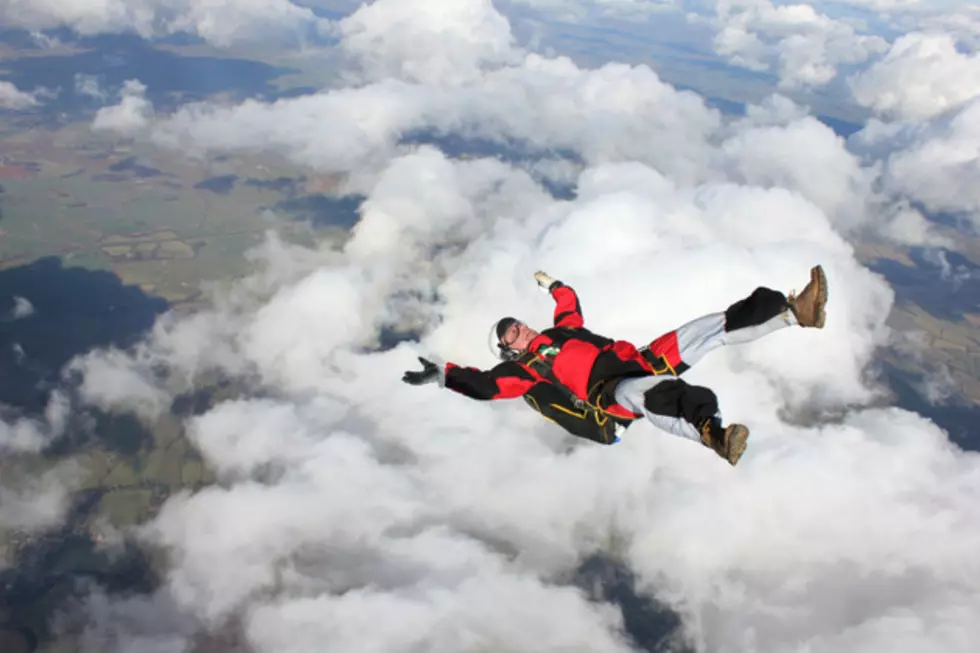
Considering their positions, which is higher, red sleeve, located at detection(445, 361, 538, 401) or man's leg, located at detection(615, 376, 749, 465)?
man's leg, located at detection(615, 376, 749, 465)

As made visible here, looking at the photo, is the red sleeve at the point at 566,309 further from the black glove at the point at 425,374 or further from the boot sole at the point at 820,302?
the boot sole at the point at 820,302

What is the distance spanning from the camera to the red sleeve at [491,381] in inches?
235

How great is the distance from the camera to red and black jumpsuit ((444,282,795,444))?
480 cm

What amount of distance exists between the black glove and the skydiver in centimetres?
1

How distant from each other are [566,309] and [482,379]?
75.8 inches

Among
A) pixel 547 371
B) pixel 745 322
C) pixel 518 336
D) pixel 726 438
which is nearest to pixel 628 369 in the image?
pixel 547 371

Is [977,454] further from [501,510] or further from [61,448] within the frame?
[61,448]

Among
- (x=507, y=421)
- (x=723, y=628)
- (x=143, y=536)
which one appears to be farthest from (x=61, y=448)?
(x=723, y=628)

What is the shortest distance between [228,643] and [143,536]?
37482 mm

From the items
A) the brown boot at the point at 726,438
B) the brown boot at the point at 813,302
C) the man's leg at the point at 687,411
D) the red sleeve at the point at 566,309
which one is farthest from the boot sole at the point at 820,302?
the red sleeve at the point at 566,309

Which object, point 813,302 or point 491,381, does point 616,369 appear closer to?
point 491,381

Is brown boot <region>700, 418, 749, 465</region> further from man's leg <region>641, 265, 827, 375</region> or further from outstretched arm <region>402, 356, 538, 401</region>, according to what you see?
outstretched arm <region>402, 356, 538, 401</region>

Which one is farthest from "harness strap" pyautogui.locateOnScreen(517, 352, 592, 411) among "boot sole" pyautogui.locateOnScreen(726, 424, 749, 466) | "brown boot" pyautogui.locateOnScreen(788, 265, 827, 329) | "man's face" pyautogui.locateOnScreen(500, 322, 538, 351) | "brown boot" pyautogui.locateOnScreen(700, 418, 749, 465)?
"brown boot" pyautogui.locateOnScreen(788, 265, 827, 329)

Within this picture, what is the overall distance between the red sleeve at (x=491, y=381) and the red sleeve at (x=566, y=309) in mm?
1103
